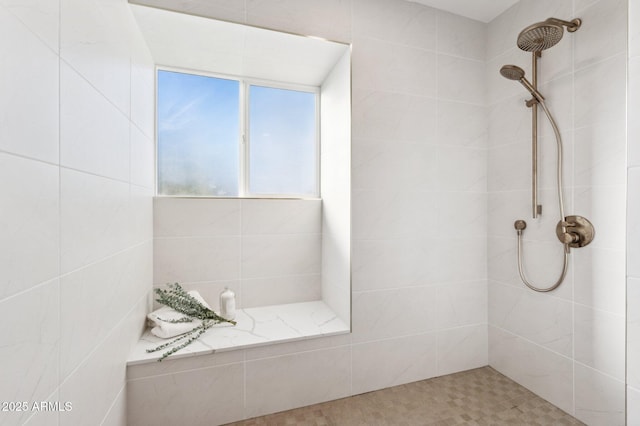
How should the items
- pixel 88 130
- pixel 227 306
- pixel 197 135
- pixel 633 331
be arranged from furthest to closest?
pixel 197 135 < pixel 227 306 < pixel 88 130 < pixel 633 331

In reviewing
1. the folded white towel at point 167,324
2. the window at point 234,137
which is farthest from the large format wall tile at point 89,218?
the window at point 234,137

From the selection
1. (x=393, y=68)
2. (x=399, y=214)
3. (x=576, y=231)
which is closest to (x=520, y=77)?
(x=393, y=68)

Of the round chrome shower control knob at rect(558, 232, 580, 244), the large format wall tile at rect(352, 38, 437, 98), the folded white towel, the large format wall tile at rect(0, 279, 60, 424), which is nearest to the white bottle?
the folded white towel

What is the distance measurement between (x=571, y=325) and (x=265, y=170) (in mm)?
1978

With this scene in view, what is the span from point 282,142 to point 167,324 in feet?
4.52

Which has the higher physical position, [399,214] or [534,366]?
[399,214]

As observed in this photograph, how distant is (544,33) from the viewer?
4.36 ft

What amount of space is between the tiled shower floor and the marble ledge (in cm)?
37

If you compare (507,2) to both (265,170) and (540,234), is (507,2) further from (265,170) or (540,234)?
(265,170)

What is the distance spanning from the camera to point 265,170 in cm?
213

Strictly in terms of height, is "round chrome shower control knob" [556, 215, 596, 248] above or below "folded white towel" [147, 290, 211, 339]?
above

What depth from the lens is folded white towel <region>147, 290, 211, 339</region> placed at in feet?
4.86

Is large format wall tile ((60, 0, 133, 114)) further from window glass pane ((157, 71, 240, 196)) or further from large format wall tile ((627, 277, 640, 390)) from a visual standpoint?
large format wall tile ((627, 277, 640, 390))

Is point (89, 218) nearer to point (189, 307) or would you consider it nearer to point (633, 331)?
point (189, 307)
